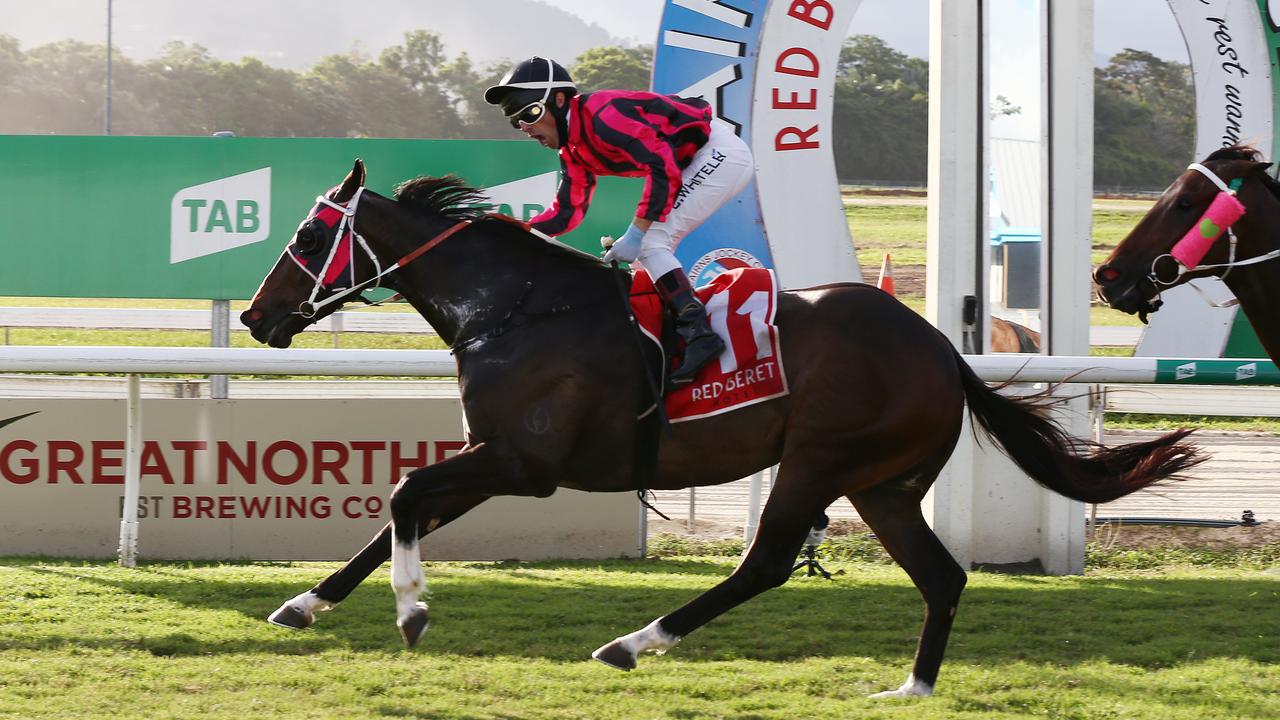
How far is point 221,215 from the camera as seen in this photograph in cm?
A: 677

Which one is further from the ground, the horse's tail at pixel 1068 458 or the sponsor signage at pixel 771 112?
the sponsor signage at pixel 771 112

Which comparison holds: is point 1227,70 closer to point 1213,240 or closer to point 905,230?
point 1213,240

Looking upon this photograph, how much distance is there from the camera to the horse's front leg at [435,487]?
146 inches

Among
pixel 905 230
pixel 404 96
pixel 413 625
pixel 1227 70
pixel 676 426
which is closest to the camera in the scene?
pixel 413 625

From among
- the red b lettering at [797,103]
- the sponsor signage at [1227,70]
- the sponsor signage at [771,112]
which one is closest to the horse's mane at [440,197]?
the sponsor signage at [771,112]

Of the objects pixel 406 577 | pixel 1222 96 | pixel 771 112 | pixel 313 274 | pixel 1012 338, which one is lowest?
pixel 406 577

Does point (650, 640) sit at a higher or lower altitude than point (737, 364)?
lower

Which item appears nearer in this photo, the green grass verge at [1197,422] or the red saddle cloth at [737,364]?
the red saddle cloth at [737,364]

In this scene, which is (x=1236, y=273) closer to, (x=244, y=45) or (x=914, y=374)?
(x=914, y=374)

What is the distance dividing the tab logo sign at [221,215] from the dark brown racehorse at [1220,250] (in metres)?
4.25

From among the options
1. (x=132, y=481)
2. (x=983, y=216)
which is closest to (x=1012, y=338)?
(x=983, y=216)

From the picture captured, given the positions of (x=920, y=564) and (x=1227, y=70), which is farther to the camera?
(x=1227, y=70)

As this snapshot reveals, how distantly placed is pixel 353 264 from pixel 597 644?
4.82 feet

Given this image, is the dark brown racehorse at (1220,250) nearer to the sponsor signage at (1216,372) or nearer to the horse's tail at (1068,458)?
the horse's tail at (1068,458)
